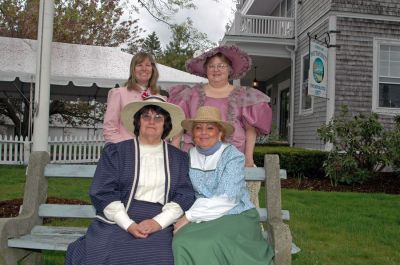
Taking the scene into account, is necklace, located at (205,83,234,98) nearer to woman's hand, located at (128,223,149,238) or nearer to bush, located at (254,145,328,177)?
woman's hand, located at (128,223,149,238)

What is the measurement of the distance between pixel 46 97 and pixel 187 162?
12.1 ft

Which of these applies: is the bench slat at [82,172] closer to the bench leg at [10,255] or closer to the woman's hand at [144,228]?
the bench leg at [10,255]

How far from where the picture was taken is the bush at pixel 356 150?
9625 mm

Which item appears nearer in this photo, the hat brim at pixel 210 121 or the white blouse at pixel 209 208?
the white blouse at pixel 209 208

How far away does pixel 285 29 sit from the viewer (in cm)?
1561

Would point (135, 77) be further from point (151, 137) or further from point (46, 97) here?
point (46, 97)

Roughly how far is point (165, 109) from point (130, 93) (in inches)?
33.4

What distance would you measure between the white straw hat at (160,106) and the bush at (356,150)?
678 cm

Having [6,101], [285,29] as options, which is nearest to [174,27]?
[285,29]

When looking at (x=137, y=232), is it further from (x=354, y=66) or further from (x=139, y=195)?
(x=354, y=66)

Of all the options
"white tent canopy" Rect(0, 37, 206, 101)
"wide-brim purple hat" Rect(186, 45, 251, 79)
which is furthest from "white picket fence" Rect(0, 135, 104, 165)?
"wide-brim purple hat" Rect(186, 45, 251, 79)

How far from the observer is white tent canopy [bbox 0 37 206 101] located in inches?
438

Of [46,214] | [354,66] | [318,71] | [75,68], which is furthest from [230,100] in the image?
[354,66]

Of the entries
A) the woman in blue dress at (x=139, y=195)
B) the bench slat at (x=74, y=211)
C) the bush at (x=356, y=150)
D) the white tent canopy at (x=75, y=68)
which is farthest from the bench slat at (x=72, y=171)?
the white tent canopy at (x=75, y=68)
